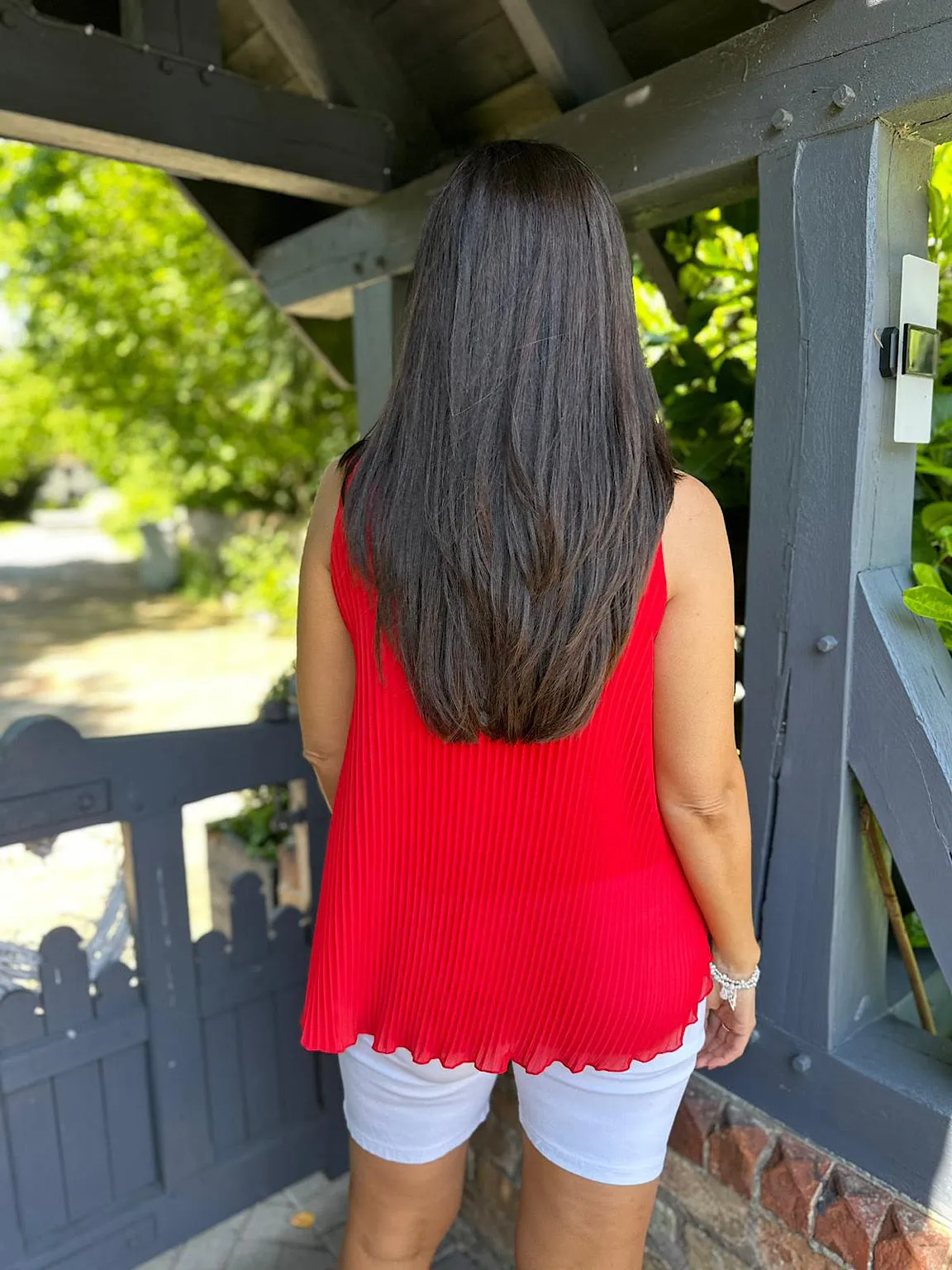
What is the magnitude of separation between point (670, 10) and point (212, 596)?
36.2 ft

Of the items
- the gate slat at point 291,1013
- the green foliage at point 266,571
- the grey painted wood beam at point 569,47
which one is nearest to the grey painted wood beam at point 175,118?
the grey painted wood beam at point 569,47

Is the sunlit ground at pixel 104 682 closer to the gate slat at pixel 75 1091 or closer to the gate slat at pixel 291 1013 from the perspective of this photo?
the gate slat at pixel 75 1091

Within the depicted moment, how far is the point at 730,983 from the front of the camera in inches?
53.2

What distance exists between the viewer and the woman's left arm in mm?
1215

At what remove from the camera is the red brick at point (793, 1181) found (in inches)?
59.1

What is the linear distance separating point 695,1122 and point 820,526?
1075 millimetres

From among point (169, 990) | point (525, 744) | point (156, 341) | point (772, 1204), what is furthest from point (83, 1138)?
point (156, 341)

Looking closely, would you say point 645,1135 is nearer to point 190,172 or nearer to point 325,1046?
point 325,1046

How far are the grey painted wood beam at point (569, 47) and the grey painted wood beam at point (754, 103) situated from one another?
0.10m

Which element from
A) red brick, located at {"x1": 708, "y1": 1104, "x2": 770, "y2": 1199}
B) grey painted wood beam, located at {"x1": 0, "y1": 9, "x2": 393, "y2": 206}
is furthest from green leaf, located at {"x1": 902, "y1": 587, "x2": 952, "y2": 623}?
grey painted wood beam, located at {"x1": 0, "y1": 9, "x2": 393, "y2": 206}

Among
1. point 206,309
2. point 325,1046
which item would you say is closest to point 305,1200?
point 325,1046

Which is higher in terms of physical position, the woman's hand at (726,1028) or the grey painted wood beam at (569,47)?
the grey painted wood beam at (569,47)

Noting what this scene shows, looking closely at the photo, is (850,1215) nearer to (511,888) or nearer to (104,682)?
(511,888)

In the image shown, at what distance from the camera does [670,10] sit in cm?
180
